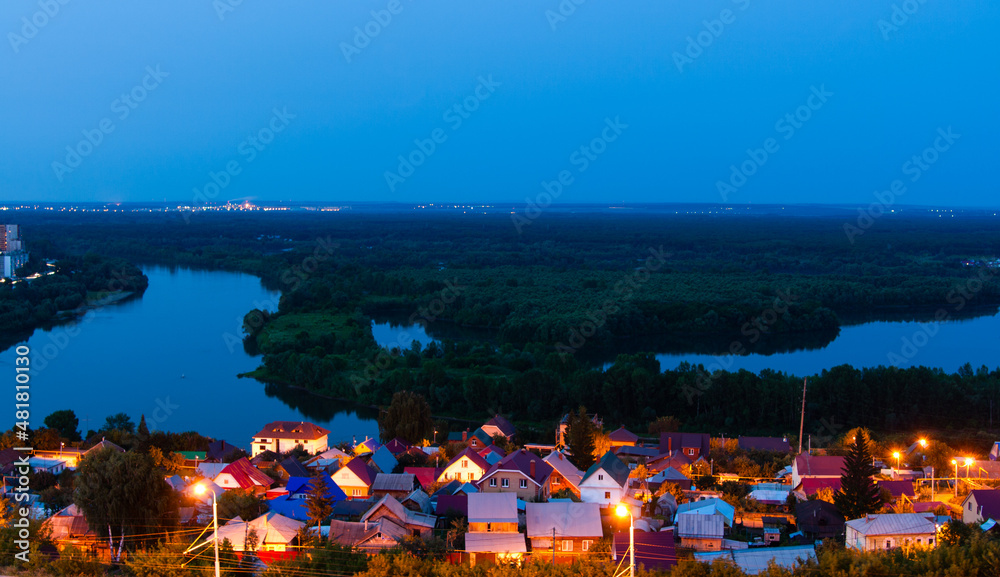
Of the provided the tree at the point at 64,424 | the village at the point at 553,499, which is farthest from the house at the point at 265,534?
the tree at the point at 64,424

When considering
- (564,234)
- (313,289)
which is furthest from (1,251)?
(564,234)

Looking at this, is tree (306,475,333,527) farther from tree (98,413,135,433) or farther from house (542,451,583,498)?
tree (98,413,135,433)

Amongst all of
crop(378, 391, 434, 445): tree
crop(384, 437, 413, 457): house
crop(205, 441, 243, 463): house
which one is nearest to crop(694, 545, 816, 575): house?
crop(384, 437, 413, 457): house


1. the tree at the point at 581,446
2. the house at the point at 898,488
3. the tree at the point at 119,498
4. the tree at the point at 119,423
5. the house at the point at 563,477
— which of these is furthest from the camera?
the tree at the point at 119,423

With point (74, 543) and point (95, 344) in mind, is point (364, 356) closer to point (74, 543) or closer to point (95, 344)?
point (95, 344)

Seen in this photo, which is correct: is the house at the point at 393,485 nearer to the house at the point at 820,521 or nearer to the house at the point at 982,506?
the house at the point at 820,521
